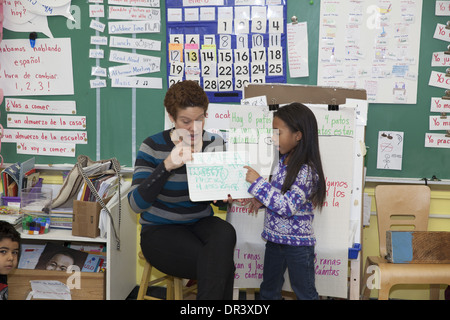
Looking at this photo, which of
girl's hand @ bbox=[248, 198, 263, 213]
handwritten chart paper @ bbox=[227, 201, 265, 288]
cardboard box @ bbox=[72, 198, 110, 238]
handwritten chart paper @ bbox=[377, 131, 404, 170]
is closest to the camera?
girl's hand @ bbox=[248, 198, 263, 213]

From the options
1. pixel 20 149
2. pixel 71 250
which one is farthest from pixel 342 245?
pixel 20 149

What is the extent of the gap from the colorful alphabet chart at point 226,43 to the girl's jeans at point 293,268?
1.26m

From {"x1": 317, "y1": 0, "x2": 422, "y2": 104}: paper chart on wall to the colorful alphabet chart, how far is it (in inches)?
12.8


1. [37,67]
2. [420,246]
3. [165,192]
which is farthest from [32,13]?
[420,246]

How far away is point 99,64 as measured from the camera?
3.21 meters

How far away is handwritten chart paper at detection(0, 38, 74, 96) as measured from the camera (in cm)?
323

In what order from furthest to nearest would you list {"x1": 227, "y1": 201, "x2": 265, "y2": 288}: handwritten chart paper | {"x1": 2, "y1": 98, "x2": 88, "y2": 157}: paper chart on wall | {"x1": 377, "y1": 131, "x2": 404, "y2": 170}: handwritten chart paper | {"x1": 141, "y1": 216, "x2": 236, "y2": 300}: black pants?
{"x1": 2, "y1": 98, "x2": 88, "y2": 157}: paper chart on wall → {"x1": 377, "y1": 131, "x2": 404, "y2": 170}: handwritten chart paper → {"x1": 227, "y1": 201, "x2": 265, "y2": 288}: handwritten chart paper → {"x1": 141, "y1": 216, "x2": 236, "y2": 300}: black pants

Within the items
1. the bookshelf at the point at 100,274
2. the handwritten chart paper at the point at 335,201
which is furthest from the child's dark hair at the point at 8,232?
the handwritten chart paper at the point at 335,201

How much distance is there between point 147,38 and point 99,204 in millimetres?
1246

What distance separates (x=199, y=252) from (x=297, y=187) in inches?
22.1

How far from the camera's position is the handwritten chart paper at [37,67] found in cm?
323

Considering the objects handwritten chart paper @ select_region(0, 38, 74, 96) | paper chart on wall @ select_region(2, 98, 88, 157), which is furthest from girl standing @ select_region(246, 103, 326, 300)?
handwritten chart paper @ select_region(0, 38, 74, 96)

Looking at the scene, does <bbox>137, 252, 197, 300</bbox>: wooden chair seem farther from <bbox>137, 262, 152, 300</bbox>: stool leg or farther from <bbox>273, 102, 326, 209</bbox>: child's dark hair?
<bbox>273, 102, 326, 209</bbox>: child's dark hair
